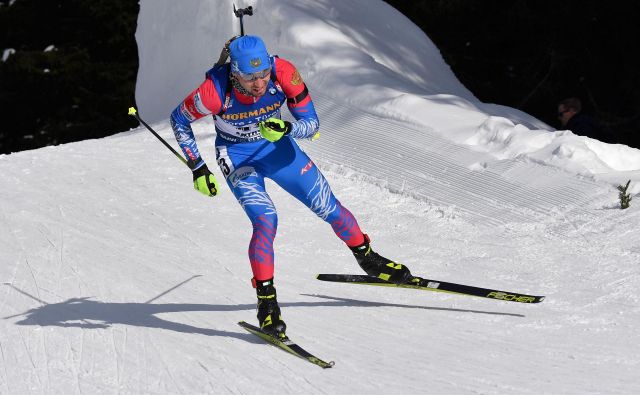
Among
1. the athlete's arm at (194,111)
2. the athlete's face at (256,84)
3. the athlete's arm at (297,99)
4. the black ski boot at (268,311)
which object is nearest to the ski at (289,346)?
the black ski boot at (268,311)

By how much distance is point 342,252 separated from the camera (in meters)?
7.93

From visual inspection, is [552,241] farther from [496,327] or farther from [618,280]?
[496,327]

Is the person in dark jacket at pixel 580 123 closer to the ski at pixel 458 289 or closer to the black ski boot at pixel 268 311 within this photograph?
the ski at pixel 458 289

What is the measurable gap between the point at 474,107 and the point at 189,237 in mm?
3400

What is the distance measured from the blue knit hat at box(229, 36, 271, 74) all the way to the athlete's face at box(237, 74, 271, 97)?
0.06 m

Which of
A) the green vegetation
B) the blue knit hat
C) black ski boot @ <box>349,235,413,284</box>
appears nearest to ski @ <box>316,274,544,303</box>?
black ski boot @ <box>349,235,413,284</box>

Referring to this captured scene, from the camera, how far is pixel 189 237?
8.13 metres

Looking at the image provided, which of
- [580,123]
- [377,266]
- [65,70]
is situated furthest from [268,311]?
[65,70]

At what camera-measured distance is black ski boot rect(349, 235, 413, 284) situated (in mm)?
6430

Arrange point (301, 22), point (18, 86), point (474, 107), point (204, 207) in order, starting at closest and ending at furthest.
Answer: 1. point (204, 207)
2. point (474, 107)
3. point (301, 22)
4. point (18, 86)

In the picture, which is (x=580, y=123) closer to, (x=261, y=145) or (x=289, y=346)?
(x=261, y=145)

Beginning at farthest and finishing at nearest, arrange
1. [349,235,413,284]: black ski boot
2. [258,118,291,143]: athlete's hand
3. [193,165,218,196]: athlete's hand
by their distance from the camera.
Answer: [349,235,413,284]: black ski boot
[193,165,218,196]: athlete's hand
[258,118,291,143]: athlete's hand

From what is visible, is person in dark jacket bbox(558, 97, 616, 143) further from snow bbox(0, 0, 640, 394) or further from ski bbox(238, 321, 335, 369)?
ski bbox(238, 321, 335, 369)

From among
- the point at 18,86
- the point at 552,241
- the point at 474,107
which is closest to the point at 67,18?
the point at 18,86
